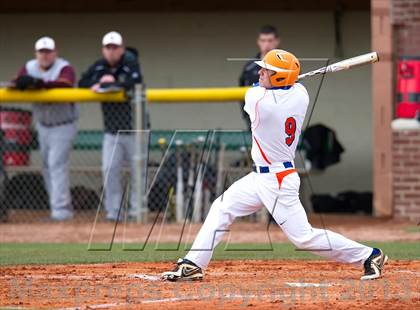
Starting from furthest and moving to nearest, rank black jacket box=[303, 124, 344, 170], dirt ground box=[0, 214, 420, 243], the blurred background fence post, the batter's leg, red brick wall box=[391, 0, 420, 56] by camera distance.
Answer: black jacket box=[303, 124, 344, 170] → red brick wall box=[391, 0, 420, 56] → the blurred background fence post → dirt ground box=[0, 214, 420, 243] → the batter's leg

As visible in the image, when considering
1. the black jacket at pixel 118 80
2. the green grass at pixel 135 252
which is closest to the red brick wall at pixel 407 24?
the black jacket at pixel 118 80

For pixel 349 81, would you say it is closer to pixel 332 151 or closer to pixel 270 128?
pixel 332 151

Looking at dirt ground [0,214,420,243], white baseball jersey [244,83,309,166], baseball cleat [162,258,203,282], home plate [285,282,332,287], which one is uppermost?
white baseball jersey [244,83,309,166]

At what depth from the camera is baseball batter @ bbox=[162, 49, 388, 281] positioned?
27.9ft

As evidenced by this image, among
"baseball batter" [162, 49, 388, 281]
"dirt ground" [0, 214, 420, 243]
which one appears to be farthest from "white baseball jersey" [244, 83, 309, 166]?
"dirt ground" [0, 214, 420, 243]

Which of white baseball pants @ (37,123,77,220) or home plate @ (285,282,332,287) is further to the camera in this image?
white baseball pants @ (37,123,77,220)

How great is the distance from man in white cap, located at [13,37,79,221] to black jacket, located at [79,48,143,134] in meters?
0.32

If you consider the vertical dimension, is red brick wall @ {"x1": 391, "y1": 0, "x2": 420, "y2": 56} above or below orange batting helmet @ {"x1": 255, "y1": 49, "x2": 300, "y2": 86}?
above

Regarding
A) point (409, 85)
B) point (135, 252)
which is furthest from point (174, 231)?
point (409, 85)

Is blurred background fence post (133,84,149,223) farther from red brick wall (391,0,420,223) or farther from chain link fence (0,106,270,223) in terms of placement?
red brick wall (391,0,420,223)

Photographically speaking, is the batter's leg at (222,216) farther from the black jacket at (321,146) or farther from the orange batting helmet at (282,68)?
the black jacket at (321,146)

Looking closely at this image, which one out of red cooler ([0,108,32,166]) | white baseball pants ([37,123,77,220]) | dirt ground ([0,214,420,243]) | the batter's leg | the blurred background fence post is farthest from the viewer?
red cooler ([0,108,32,166])

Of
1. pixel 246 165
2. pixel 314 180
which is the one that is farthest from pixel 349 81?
pixel 246 165

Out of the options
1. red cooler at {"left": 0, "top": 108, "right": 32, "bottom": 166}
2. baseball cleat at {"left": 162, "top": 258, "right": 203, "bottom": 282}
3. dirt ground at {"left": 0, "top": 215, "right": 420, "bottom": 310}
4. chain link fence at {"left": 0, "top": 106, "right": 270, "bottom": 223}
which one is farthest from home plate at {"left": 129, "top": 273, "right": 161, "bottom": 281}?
red cooler at {"left": 0, "top": 108, "right": 32, "bottom": 166}
